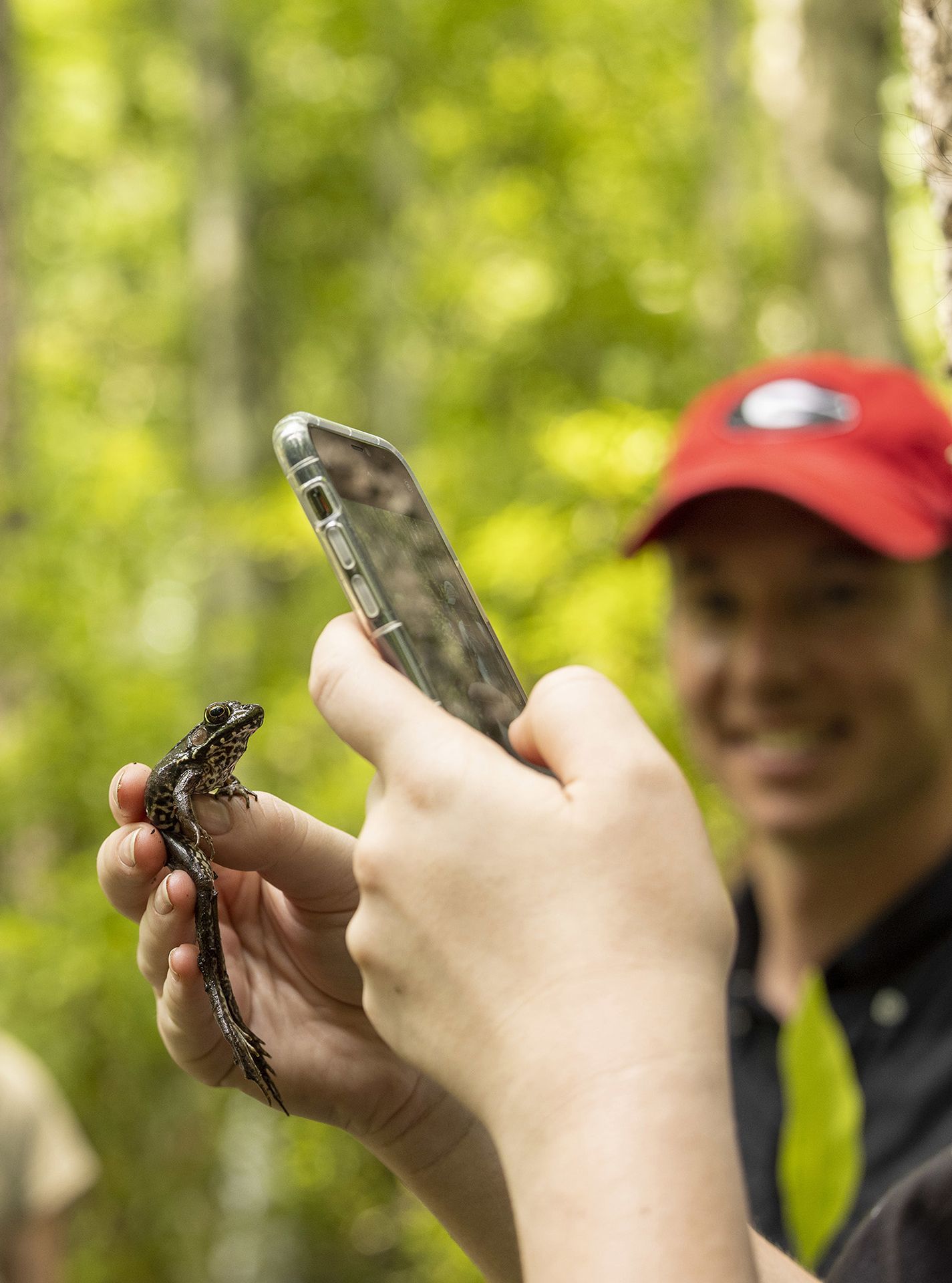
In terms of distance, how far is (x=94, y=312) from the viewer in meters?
9.48

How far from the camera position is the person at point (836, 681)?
225 centimetres

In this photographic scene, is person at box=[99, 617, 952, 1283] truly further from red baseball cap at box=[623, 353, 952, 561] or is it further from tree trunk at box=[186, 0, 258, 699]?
tree trunk at box=[186, 0, 258, 699]

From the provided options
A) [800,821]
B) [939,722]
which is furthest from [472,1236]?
[939,722]

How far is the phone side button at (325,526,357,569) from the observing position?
91 cm

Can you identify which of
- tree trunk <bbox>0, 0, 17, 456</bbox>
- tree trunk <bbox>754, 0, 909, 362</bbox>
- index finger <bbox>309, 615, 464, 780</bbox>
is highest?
tree trunk <bbox>0, 0, 17, 456</bbox>

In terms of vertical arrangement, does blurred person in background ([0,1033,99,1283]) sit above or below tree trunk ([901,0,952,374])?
below

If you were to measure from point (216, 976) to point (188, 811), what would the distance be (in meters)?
0.15

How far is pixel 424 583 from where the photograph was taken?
988 mm

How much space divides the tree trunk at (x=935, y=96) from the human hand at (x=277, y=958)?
937mm

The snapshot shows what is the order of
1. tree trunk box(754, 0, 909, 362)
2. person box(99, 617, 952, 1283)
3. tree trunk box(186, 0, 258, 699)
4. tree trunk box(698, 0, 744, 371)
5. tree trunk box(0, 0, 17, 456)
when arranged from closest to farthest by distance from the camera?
1. person box(99, 617, 952, 1283)
2. tree trunk box(754, 0, 909, 362)
3. tree trunk box(0, 0, 17, 456)
4. tree trunk box(698, 0, 744, 371)
5. tree trunk box(186, 0, 258, 699)

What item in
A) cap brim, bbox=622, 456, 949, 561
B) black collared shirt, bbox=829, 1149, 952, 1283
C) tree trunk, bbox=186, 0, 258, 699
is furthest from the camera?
tree trunk, bbox=186, 0, 258, 699

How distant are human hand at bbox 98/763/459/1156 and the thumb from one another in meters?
0.31

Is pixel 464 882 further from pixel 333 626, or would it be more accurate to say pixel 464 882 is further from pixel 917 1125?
pixel 917 1125

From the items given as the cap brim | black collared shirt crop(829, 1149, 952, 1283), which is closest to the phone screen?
black collared shirt crop(829, 1149, 952, 1283)
